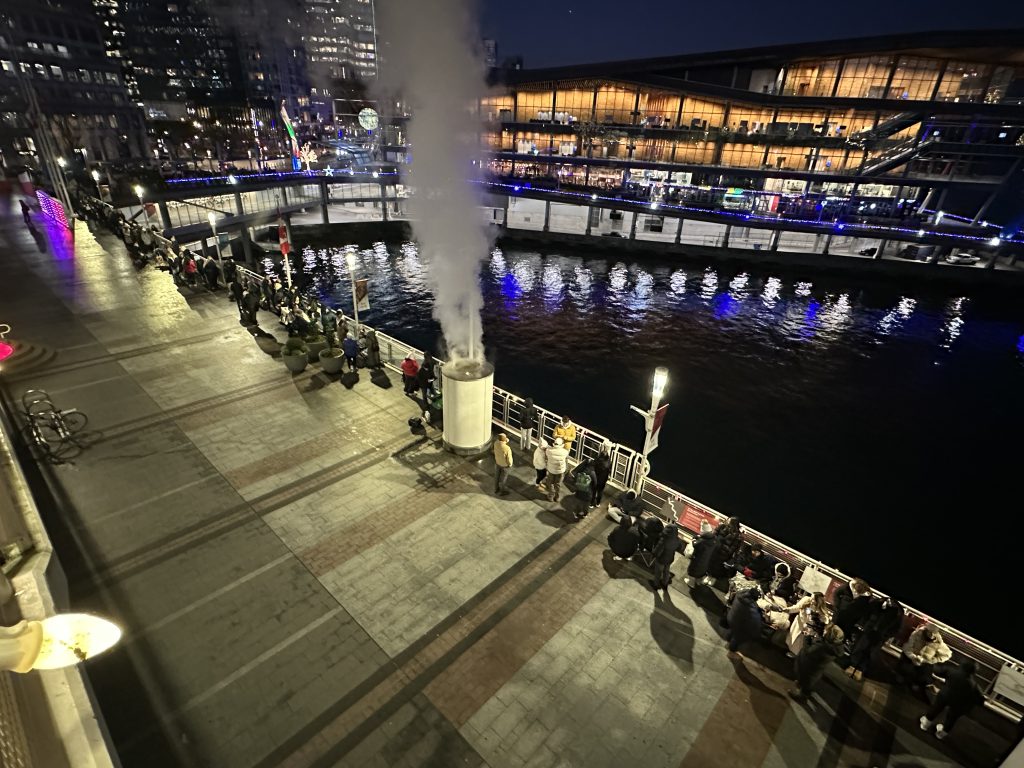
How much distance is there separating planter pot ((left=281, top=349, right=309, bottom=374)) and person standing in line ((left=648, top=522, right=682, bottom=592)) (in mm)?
12929

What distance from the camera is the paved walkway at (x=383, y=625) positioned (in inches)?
285

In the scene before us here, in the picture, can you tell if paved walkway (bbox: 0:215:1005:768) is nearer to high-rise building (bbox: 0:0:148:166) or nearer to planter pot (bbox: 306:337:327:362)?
planter pot (bbox: 306:337:327:362)

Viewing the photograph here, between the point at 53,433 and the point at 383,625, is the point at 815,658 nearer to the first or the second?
the point at 383,625

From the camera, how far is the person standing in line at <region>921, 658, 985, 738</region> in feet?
22.9

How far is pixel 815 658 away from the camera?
7633 millimetres

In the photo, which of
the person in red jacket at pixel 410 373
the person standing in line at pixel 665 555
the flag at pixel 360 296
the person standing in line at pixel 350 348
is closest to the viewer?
the person standing in line at pixel 665 555

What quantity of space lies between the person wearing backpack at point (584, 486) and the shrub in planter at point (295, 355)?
34.9 feet

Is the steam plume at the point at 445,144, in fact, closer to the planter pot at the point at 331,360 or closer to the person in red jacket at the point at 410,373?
the person in red jacket at the point at 410,373

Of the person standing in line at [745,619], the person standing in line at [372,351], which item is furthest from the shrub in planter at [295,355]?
the person standing in line at [745,619]

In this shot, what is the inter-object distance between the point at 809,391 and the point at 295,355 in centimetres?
2731

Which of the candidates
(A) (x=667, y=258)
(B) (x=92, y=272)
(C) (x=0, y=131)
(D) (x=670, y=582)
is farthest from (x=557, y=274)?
(C) (x=0, y=131)

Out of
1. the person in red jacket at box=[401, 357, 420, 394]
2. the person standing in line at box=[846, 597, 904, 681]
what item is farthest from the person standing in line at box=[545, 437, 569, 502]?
the person standing in line at box=[846, 597, 904, 681]

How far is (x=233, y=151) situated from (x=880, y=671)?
145783 mm

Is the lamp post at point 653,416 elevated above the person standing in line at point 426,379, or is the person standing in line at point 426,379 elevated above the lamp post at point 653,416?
the lamp post at point 653,416
